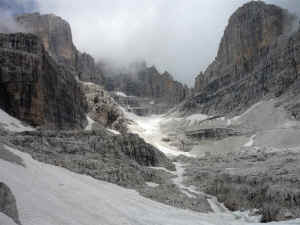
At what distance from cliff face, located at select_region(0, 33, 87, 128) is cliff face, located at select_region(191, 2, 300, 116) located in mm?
107678

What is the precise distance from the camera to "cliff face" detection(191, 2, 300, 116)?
145625mm

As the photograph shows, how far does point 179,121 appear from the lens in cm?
19150

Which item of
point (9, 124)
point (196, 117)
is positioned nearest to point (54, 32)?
point (196, 117)

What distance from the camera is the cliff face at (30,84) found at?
5609 centimetres

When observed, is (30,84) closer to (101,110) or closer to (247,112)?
(101,110)

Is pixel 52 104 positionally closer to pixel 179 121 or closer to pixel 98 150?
pixel 98 150

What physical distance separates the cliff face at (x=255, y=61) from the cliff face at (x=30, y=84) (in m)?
108

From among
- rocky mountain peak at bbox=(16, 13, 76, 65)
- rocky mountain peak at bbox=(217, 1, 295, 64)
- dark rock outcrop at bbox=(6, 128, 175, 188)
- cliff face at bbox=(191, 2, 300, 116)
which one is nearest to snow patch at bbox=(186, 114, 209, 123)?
cliff face at bbox=(191, 2, 300, 116)

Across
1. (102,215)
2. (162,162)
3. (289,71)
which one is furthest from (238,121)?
(102,215)

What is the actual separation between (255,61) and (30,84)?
157 m

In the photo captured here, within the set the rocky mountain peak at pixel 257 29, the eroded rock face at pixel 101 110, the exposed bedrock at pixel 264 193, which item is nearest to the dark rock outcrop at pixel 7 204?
the exposed bedrock at pixel 264 193

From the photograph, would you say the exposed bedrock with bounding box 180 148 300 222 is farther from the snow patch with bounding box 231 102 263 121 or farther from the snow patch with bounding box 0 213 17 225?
the snow patch with bounding box 231 102 263 121

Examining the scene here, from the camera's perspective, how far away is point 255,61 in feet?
590

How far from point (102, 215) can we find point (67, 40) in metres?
191
